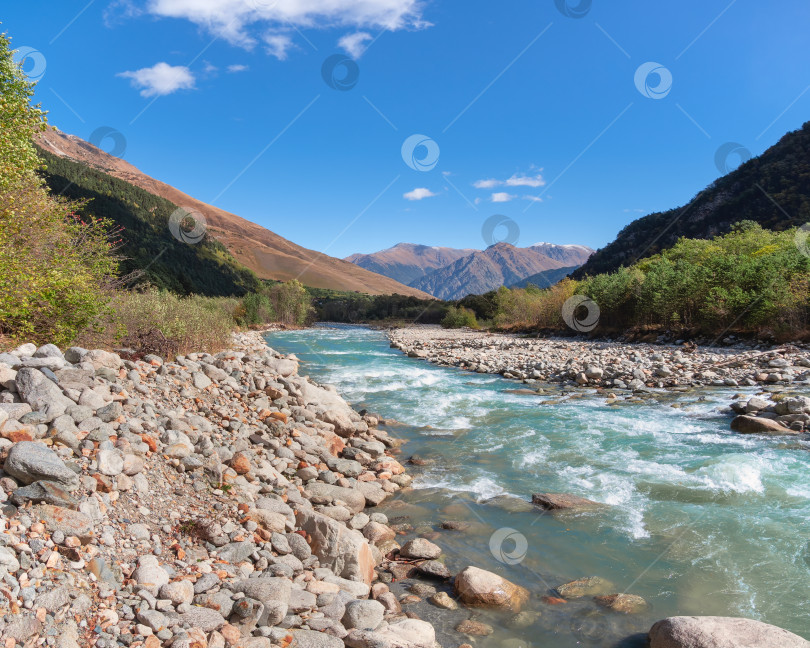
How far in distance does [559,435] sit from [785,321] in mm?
19272

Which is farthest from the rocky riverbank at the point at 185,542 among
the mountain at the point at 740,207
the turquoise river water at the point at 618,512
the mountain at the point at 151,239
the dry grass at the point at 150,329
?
the mountain at the point at 151,239

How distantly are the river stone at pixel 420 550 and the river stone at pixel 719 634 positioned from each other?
2.51 m

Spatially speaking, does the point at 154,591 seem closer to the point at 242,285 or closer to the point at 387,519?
the point at 387,519

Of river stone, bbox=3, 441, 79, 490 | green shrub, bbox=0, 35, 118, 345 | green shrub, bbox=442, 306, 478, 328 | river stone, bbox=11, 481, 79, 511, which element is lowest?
river stone, bbox=11, 481, 79, 511

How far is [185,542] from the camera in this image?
473cm

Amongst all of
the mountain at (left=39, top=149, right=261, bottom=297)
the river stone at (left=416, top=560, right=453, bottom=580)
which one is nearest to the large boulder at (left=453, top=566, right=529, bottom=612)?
the river stone at (left=416, top=560, right=453, bottom=580)

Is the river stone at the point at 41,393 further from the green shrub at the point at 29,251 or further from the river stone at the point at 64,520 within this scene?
the green shrub at the point at 29,251

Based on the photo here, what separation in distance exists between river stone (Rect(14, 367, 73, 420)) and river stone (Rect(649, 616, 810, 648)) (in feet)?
22.1

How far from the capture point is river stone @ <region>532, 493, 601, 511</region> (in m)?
7.06

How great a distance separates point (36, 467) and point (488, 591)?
4.56 m

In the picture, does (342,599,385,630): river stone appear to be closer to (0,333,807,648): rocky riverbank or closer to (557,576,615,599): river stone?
(0,333,807,648): rocky riverbank

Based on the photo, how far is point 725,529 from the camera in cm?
625

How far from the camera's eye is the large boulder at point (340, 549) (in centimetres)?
512

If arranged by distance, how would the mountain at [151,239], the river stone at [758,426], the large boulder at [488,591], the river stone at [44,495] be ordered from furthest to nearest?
the mountain at [151,239] < the river stone at [758,426] < the large boulder at [488,591] < the river stone at [44,495]
